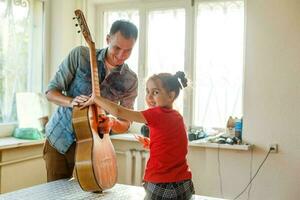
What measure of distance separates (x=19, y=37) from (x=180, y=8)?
4.68 feet

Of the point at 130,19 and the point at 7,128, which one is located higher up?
the point at 130,19

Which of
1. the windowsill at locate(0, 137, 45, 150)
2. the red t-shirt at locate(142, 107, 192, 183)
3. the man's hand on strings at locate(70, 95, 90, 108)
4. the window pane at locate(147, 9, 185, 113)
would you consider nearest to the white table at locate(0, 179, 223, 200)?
the red t-shirt at locate(142, 107, 192, 183)

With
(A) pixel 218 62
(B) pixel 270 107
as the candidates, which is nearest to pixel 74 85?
(B) pixel 270 107

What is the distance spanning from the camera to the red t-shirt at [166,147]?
1.49 meters

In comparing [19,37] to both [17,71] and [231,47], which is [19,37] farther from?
[231,47]

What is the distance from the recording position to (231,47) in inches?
126

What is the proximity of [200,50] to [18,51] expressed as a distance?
1.57m

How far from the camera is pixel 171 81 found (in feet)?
5.12

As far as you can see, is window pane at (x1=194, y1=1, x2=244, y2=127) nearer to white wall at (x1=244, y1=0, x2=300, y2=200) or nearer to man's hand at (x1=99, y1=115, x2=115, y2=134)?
white wall at (x1=244, y1=0, x2=300, y2=200)

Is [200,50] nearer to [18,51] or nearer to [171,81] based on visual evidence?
[18,51]

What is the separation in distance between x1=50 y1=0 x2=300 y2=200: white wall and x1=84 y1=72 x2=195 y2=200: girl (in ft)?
4.74

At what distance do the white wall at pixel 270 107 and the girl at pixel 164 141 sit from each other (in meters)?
1.45

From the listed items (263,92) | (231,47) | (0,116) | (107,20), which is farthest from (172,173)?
(107,20)

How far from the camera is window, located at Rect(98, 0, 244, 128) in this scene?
3184mm
